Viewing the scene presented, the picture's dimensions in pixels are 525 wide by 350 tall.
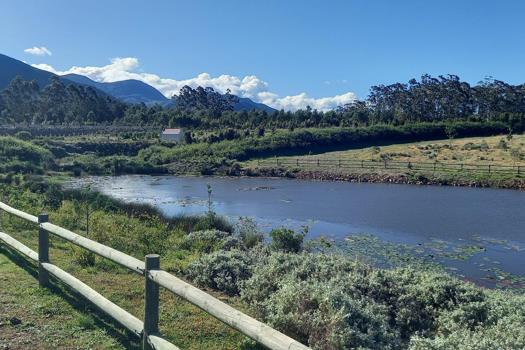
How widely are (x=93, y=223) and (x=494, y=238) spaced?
53.1 feet

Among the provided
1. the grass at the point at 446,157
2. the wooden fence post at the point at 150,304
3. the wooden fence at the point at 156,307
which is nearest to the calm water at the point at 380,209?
the grass at the point at 446,157

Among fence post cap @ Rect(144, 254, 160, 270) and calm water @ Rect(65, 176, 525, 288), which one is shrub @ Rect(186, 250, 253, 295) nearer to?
fence post cap @ Rect(144, 254, 160, 270)

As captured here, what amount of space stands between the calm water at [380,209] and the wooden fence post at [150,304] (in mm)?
12642

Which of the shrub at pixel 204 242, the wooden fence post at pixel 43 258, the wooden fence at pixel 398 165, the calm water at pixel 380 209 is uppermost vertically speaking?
the wooden fence post at pixel 43 258

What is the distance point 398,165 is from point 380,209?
26905 mm

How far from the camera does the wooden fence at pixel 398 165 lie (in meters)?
49.5

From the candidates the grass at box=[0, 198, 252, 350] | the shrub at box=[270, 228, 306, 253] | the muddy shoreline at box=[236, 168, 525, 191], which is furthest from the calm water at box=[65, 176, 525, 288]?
the grass at box=[0, 198, 252, 350]

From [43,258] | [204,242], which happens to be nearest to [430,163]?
[204,242]

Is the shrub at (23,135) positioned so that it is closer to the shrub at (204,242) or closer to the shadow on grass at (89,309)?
the shrub at (204,242)

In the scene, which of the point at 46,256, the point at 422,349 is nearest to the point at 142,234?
the point at 46,256

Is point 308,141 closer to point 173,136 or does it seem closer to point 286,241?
point 173,136

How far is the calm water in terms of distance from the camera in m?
21.4

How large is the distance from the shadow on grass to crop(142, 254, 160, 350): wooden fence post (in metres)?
0.70

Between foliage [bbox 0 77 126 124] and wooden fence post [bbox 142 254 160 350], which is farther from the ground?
foliage [bbox 0 77 126 124]
